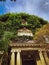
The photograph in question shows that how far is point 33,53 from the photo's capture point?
128ft

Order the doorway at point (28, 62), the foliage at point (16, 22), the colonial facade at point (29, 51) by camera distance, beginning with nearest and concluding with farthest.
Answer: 1. the colonial facade at point (29, 51)
2. the doorway at point (28, 62)
3. the foliage at point (16, 22)

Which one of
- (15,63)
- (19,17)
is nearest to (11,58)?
(15,63)

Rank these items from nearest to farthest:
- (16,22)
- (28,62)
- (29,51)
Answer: (29,51), (28,62), (16,22)

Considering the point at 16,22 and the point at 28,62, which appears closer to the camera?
the point at 28,62

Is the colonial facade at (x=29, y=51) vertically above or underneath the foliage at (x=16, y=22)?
underneath

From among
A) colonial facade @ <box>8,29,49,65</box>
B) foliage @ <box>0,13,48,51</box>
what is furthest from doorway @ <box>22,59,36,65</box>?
foliage @ <box>0,13,48,51</box>

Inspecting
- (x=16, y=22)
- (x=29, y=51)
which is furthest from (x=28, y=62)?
(x=16, y=22)

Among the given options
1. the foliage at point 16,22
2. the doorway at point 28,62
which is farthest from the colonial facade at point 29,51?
the foliage at point 16,22

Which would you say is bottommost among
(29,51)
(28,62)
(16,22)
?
(28,62)

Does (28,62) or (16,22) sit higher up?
(16,22)

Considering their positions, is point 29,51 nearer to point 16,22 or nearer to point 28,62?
point 28,62

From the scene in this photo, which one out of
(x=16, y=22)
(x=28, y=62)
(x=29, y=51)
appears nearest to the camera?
(x=29, y=51)

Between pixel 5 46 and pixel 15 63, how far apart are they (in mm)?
3337

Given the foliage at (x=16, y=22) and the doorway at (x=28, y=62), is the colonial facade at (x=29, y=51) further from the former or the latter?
the foliage at (x=16, y=22)
